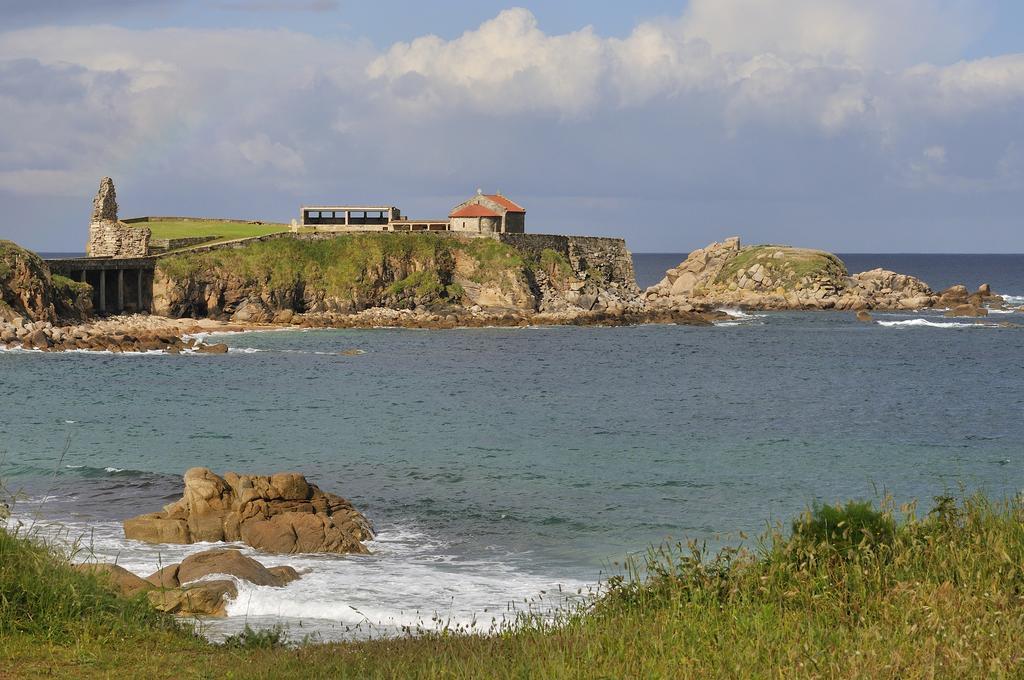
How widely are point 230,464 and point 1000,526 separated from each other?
2313cm

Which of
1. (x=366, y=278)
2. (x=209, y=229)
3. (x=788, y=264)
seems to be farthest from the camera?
(x=788, y=264)

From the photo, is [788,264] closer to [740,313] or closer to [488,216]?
[740,313]

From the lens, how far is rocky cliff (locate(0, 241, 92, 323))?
2686 inches

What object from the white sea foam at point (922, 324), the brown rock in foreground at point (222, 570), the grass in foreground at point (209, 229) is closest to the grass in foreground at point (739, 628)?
Result: the brown rock in foreground at point (222, 570)

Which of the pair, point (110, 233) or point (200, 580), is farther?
point (110, 233)

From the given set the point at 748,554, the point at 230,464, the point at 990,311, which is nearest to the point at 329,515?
the point at 230,464

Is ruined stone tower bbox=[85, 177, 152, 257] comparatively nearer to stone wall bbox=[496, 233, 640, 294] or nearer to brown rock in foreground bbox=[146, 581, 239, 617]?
stone wall bbox=[496, 233, 640, 294]

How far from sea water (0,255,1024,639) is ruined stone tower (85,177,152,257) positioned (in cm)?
1993

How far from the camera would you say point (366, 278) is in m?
89.8

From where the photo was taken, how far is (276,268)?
3420 inches

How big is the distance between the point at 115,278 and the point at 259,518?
63.9m

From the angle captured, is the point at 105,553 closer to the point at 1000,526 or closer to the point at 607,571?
the point at 607,571

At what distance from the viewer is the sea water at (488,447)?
20.3m

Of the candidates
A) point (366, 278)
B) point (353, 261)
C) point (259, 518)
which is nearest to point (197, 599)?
point (259, 518)
